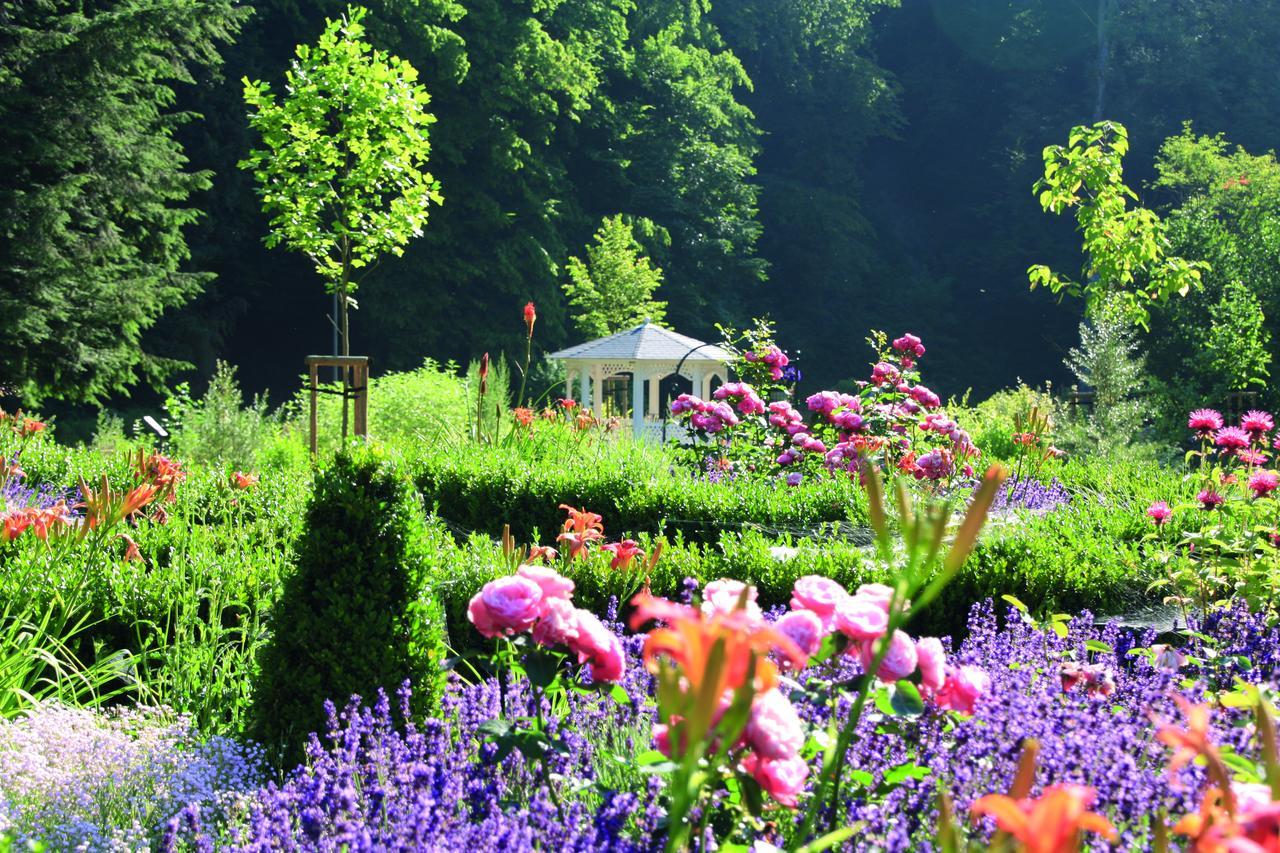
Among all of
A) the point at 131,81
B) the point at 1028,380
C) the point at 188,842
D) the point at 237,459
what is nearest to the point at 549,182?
the point at 131,81

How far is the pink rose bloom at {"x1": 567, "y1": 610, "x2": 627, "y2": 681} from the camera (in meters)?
1.83

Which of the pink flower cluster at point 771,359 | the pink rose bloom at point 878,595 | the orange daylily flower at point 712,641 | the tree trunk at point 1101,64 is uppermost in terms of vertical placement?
the tree trunk at point 1101,64

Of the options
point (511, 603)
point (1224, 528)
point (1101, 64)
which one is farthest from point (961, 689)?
point (1101, 64)

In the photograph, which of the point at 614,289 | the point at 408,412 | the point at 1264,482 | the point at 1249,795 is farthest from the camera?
the point at 614,289

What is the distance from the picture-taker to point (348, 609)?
9.61 feet

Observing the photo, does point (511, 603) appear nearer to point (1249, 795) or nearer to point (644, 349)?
point (1249, 795)

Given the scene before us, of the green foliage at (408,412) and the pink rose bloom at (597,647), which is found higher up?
the green foliage at (408,412)

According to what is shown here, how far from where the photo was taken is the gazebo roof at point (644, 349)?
47.2 feet

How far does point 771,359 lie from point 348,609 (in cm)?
622

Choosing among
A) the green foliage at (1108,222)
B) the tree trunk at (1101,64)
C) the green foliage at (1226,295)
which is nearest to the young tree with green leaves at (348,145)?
the green foliage at (1108,222)

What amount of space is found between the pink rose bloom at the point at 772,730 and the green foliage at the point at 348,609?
164cm

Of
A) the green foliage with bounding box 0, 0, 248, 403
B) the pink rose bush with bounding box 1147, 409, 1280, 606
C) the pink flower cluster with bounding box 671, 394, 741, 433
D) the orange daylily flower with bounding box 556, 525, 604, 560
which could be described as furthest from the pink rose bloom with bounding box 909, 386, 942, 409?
the green foliage with bounding box 0, 0, 248, 403

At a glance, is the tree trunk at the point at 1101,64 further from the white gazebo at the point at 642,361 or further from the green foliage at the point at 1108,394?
the green foliage at the point at 1108,394

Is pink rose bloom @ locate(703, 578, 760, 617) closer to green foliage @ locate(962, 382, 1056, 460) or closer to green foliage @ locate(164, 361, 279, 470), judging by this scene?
green foliage @ locate(962, 382, 1056, 460)
